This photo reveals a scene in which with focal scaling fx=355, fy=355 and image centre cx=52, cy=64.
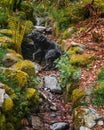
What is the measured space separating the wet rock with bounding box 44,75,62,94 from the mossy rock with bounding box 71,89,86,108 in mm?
617

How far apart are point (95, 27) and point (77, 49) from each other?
1508mm

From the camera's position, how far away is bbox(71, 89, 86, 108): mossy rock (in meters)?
7.50

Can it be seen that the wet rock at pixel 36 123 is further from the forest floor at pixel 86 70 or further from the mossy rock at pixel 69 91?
the mossy rock at pixel 69 91

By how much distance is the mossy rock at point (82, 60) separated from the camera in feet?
28.9

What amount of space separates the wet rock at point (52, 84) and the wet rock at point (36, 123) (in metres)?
1.25

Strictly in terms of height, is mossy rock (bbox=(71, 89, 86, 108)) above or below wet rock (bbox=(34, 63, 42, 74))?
below

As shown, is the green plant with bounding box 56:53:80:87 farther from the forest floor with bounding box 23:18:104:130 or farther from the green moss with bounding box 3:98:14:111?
the green moss with bounding box 3:98:14:111

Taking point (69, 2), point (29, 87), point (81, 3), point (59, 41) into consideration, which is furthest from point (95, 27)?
point (29, 87)

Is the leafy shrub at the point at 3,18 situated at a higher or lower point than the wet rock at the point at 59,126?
higher

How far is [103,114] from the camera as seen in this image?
22.9ft

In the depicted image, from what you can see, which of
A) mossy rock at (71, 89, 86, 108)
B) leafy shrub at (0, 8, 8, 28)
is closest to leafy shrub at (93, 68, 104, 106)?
mossy rock at (71, 89, 86, 108)

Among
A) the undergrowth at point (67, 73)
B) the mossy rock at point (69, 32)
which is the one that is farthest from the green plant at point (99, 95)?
the mossy rock at point (69, 32)

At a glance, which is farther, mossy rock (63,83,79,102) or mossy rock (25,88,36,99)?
mossy rock (63,83,79,102)

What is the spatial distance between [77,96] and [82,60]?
1.50 meters
